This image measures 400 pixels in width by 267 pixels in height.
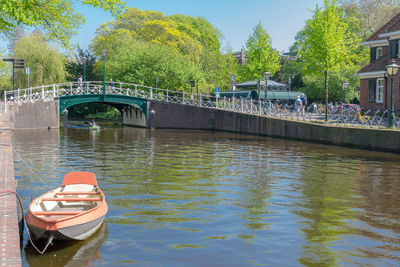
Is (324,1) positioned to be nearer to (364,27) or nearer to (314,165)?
(314,165)

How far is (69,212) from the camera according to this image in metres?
8.64

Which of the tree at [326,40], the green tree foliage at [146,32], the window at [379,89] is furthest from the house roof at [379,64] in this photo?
the green tree foliage at [146,32]

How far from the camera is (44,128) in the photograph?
3981 cm

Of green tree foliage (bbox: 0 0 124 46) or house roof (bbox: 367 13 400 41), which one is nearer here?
green tree foliage (bbox: 0 0 124 46)

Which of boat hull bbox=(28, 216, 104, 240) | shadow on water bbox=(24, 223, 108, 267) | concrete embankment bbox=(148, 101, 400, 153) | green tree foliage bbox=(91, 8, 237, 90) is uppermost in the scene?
green tree foliage bbox=(91, 8, 237, 90)

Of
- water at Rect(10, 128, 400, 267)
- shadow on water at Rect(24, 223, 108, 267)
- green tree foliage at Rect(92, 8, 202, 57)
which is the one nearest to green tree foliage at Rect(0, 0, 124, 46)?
water at Rect(10, 128, 400, 267)

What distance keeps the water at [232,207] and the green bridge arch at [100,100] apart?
18.6 m

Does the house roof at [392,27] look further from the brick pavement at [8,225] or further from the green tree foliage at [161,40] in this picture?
the brick pavement at [8,225]

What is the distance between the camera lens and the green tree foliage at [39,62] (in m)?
53.9

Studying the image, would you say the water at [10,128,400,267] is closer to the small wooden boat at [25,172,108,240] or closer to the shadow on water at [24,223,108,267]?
the shadow on water at [24,223,108,267]

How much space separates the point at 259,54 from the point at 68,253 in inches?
1514

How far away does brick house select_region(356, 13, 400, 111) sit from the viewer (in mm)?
30312

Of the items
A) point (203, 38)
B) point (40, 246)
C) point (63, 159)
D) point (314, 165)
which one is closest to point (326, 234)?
point (40, 246)

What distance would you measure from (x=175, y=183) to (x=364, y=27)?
4913 cm
